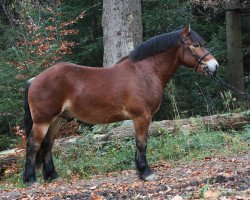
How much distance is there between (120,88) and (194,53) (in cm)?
125

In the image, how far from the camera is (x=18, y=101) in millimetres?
10539

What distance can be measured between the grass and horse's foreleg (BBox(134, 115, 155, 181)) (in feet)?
4.68

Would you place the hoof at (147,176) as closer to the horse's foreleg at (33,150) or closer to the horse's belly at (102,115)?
the horse's belly at (102,115)

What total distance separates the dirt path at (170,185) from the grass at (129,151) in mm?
675

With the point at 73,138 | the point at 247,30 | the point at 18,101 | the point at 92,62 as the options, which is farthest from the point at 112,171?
the point at 247,30

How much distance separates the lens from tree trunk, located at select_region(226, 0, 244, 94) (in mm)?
13828

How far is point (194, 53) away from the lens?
7012 millimetres

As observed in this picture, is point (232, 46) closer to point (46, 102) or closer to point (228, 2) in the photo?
point (228, 2)

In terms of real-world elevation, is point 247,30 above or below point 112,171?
above

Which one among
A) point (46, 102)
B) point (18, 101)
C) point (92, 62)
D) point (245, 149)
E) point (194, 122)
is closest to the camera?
point (46, 102)

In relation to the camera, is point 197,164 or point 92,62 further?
point 92,62

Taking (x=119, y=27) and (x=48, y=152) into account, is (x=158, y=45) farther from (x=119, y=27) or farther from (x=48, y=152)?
(x=119, y=27)

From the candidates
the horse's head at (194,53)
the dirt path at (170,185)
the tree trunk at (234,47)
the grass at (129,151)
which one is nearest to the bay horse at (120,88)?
the horse's head at (194,53)

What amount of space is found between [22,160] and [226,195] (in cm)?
521
